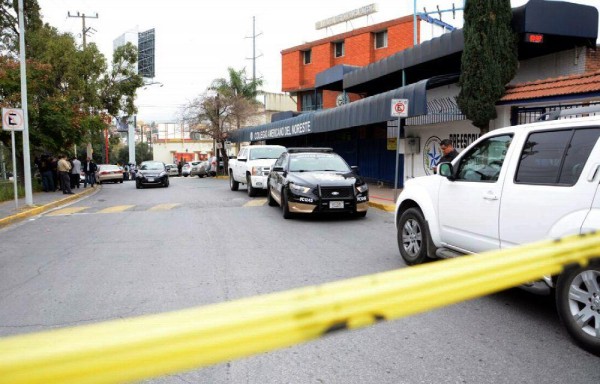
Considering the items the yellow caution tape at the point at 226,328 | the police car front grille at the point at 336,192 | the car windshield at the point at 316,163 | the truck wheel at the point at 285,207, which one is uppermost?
the car windshield at the point at 316,163

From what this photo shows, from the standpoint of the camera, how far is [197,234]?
9211mm

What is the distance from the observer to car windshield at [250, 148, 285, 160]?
17.4 metres

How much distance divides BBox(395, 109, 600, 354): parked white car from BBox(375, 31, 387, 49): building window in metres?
27.5

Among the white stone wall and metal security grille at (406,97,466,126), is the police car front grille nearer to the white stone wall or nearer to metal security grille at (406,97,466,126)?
metal security grille at (406,97,466,126)

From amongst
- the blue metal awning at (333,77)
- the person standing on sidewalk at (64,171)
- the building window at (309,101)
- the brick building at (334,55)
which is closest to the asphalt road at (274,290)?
the person standing on sidewalk at (64,171)

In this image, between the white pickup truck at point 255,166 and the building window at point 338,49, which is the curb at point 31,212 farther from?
the building window at point 338,49

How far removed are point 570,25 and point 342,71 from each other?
1344cm

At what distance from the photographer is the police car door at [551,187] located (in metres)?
3.64

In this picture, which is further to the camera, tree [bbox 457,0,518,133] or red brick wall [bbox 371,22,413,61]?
red brick wall [bbox 371,22,413,61]

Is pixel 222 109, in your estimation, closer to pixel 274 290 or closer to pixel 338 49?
pixel 338 49

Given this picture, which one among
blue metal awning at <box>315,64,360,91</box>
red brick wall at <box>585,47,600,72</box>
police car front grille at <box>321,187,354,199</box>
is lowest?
police car front grille at <box>321,187,354,199</box>

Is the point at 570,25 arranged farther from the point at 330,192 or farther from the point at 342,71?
the point at 342,71

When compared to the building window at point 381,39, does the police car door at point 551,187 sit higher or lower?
lower

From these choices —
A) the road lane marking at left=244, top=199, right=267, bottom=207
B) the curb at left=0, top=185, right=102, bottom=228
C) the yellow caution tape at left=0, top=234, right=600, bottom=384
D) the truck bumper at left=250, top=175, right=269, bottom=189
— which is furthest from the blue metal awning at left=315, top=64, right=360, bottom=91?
the yellow caution tape at left=0, top=234, right=600, bottom=384
